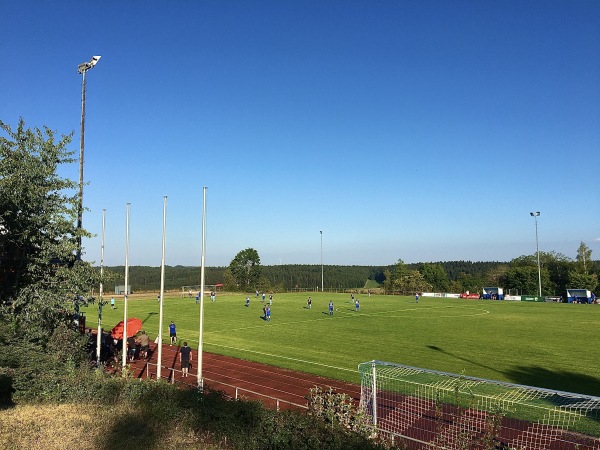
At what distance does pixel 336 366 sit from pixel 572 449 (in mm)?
10820

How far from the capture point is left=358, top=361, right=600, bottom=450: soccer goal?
11375mm

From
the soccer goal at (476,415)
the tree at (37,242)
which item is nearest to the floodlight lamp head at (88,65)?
the tree at (37,242)

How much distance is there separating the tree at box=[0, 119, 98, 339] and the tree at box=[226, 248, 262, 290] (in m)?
92.5

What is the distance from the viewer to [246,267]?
116 metres

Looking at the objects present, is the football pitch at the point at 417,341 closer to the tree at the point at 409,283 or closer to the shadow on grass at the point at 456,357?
the shadow on grass at the point at 456,357

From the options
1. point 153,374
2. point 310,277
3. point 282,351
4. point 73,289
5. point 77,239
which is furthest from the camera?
point 310,277

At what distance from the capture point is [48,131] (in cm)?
1645

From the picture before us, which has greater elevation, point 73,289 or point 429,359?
point 73,289

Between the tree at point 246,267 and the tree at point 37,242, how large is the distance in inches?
3642

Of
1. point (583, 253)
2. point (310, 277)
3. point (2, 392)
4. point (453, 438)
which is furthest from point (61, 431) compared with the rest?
point (310, 277)

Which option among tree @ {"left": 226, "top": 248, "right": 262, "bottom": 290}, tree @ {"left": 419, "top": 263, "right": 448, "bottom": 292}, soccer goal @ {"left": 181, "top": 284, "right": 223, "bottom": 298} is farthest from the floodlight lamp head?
tree @ {"left": 419, "top": 263, "right": 448, "bottom": 292}

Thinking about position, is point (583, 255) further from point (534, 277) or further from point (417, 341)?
point (417, 341)

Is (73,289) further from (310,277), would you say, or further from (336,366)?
(310,277)

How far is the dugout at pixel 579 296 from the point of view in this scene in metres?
68.1
